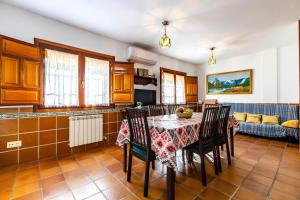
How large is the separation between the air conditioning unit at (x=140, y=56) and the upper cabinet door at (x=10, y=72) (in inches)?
85.9

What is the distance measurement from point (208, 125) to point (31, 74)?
8.99ft

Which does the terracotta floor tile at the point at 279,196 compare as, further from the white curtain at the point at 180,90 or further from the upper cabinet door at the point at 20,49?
the white curtain at the point at 180,90

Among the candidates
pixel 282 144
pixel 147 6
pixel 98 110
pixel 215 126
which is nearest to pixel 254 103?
pixel 282 144

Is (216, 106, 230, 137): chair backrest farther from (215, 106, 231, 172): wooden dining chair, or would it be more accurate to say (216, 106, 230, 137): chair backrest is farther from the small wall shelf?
the small wall shelf

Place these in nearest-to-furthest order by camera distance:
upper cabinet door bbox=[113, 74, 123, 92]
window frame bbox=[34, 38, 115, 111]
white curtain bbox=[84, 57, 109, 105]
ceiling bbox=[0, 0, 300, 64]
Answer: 1. ceiling bbox=[0, 0, 300, 64]
2. window frame bbox=[34, 38, 115, 111]
3. white curtain bbox=[84, 57, 109, 105]
4. upper cabinet door bbox=[113, 74, 123, 92]

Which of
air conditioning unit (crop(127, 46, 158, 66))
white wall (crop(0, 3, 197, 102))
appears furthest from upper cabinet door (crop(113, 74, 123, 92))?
air conditioning unit (crop(127, 46, 158, 66))

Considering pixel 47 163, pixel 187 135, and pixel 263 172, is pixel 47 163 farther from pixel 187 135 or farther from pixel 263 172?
pixel 263 172

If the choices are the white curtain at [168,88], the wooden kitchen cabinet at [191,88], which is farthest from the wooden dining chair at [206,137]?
the wooden kitchen cabinet at [191,88]

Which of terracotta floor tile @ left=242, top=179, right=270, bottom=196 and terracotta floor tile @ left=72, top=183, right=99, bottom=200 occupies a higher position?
terracotta floor tile @ left=242, top=179, right=270, bottom=196

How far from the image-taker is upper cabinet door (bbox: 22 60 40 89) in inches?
83.2

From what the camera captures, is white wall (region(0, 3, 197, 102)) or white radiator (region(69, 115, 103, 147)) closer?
white wall (region(0, 3, 197, 102))

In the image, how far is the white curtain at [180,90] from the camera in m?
5.20

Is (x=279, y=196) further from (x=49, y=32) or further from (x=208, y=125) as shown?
(x=49, y=32)

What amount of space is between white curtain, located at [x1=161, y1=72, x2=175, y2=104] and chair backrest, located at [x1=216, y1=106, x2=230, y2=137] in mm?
2499
